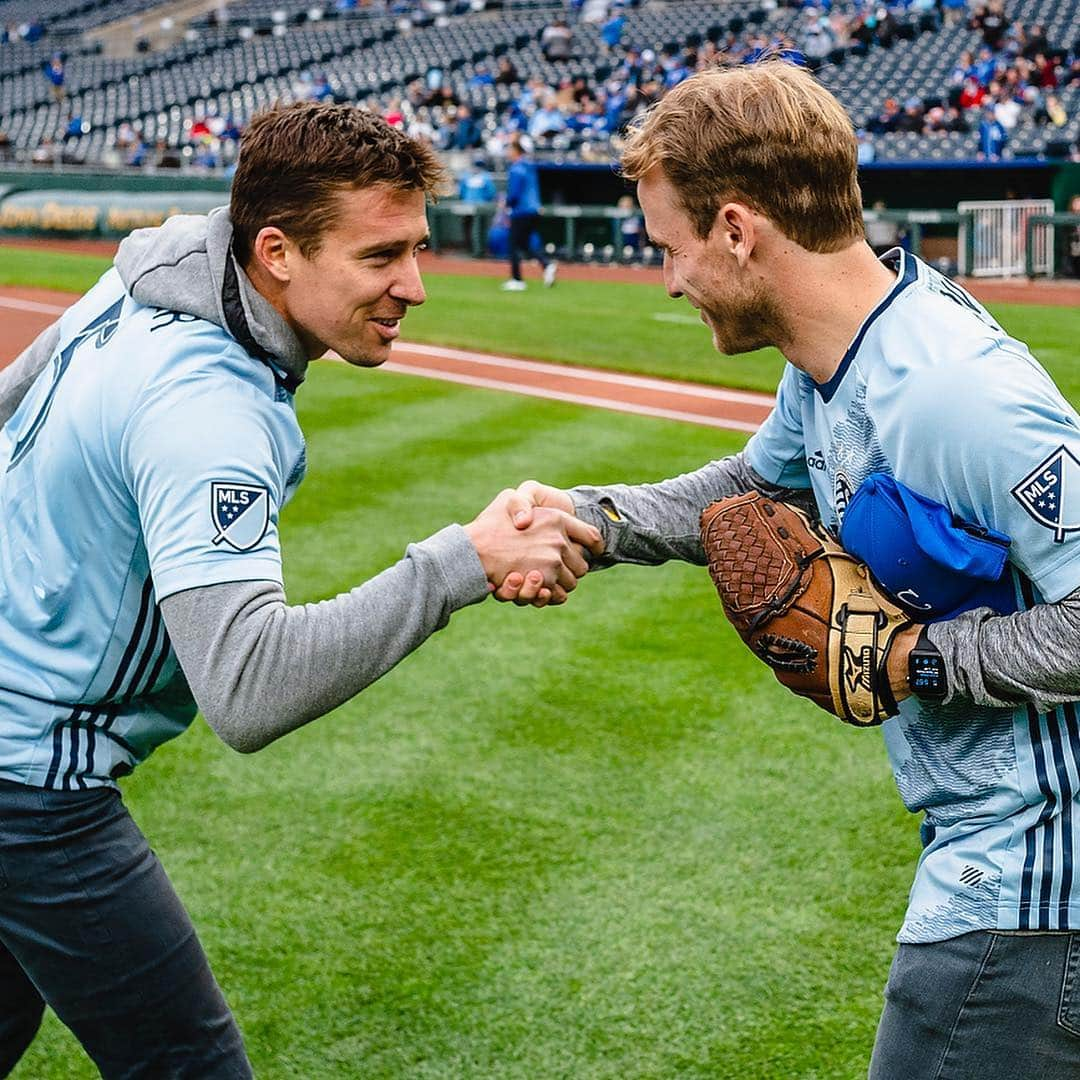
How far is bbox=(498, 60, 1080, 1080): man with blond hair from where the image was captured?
2.15 meters

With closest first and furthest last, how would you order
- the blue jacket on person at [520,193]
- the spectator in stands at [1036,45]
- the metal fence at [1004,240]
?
the metal fence at [1004,240] → the blue jacket on person at [520,193] → the spectator in stands at [1036,45]

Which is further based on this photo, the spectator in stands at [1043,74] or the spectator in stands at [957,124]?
the spectator in stands at [1043,74]

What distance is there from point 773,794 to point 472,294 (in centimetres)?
1575

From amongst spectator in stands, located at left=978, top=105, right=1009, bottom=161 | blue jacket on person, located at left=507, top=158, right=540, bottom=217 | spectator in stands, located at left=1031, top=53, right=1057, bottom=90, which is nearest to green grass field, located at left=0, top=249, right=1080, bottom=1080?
blue jacket on person, located at left=507, top=158, right=540, bottom=217

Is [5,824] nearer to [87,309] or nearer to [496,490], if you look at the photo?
[87,309]

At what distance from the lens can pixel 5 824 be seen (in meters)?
2.64

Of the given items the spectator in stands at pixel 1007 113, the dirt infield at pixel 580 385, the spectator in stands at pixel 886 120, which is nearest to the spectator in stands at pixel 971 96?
the spectator in stands at pixel 1007 113

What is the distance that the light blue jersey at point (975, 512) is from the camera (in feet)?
6.96

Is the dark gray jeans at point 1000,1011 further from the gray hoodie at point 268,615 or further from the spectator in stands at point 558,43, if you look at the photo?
the spectator in stands at point 558,43

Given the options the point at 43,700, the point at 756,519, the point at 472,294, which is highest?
the point at 756,519

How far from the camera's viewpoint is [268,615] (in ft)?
7.32

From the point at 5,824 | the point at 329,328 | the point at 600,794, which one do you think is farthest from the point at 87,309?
the point at 600,794

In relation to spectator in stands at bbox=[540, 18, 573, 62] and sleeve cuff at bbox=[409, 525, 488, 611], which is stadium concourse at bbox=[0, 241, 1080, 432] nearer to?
sleeve cuff at bbox=[409, 525, 488, 611]

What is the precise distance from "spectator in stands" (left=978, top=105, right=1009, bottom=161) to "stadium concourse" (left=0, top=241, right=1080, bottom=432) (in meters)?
3.27
